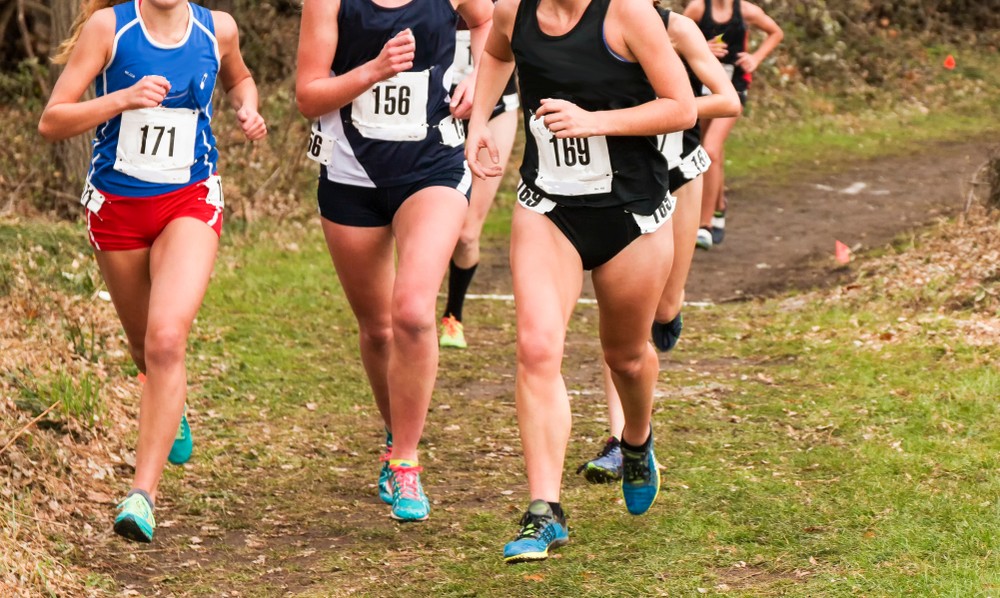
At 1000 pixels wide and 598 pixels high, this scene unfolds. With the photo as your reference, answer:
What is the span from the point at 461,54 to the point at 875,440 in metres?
2.90

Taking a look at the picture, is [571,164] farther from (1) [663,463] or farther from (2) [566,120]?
(1) [663,463]

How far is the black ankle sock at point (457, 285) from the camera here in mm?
7895

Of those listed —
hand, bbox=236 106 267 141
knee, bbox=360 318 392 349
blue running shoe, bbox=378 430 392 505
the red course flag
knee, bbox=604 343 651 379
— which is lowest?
the red course flag

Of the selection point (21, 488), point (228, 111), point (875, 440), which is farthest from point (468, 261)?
point (228, 111)

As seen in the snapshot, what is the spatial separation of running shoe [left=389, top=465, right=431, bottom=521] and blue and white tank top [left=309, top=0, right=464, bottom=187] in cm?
102

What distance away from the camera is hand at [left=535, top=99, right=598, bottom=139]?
409 centimetres

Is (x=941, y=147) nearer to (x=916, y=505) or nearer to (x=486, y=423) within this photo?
(x=486, y=423)

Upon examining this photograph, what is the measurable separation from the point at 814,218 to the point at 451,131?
7940 millimetres

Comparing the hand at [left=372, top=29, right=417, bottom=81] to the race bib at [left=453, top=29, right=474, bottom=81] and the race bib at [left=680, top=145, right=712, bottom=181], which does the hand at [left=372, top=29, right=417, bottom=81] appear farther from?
the race bib at [left=453, top=29, right=474, bottom=81]

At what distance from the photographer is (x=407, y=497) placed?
4.92m

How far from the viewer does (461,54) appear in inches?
286

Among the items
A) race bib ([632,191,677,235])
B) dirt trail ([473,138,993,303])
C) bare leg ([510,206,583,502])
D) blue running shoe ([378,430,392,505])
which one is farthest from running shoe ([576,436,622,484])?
dirt trail ([473,138,993,303])

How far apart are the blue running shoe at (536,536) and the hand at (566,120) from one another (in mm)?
1105

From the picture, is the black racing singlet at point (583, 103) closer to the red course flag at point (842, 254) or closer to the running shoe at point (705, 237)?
the red course flag at point (842, 254)
